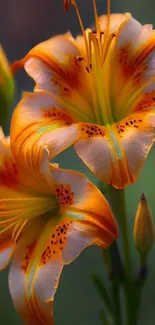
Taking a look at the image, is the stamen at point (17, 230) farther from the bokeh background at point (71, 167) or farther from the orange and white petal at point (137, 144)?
the bokeh background at point (71, 167)

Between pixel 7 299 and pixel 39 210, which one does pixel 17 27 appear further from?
pixel 39 210

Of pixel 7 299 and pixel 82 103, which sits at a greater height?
pixel 82 103

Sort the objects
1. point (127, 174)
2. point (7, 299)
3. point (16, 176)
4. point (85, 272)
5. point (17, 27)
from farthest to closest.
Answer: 1. point (17, 27)
2. point (85, 272)
3. point (7, 299)
4. point (16, 176)
5. point (127, 174)

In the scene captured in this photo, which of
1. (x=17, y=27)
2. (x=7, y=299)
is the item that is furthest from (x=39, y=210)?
(x=17, y=27)

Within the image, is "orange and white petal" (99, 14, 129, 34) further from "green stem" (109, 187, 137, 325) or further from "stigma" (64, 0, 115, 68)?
"green stem" (109, 187, 137, 325)

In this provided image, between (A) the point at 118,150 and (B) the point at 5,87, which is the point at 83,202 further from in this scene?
(B) the point at 5,87
